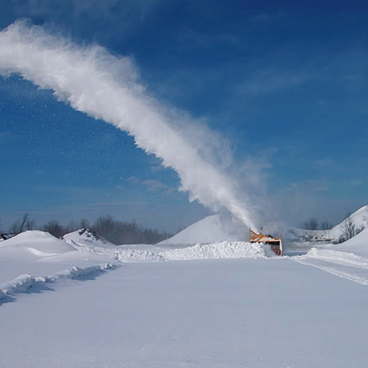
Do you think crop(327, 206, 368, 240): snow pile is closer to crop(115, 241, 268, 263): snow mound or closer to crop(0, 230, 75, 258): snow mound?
crop(115, 241, 268, 263): snow mound

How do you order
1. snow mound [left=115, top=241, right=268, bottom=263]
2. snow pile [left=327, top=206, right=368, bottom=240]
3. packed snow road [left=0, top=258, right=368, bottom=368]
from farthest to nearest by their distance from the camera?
snow pile [left=327, top=206, right=368, bottom=240], snow mound [left=115, top=241, right=268, bottom=263], packed snow road [left=0, top=258, right=368, bottom=368]

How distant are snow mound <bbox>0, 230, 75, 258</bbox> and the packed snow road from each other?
21.6 m

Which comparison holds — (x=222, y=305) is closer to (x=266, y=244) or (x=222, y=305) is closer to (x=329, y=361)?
(x=329, y=361)

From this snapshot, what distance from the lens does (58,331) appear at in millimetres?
5590

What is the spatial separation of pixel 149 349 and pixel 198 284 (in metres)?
6.88

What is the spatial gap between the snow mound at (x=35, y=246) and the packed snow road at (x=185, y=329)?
2163 centimetres

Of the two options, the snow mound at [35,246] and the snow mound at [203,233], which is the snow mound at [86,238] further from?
the snow mound at [203,233]

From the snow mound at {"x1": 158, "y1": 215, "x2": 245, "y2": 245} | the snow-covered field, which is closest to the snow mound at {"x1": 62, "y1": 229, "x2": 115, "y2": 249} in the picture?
the snow mound at {"x1": 158, "y1": 215, "x2": 245, "y2": 245}

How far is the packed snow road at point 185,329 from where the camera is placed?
4.41 metres

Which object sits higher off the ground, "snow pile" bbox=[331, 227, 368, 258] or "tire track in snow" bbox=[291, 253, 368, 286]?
"snow pile" bbox=[331, 227, 368, 258]

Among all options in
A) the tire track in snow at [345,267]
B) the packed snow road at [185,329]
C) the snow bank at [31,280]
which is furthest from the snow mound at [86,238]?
the packed snow road at [185,329]

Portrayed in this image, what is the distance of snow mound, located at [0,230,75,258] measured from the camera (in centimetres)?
2951

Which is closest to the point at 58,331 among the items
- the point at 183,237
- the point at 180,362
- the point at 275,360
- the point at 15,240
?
the point at 180,362

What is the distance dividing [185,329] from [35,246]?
28.7 metres
